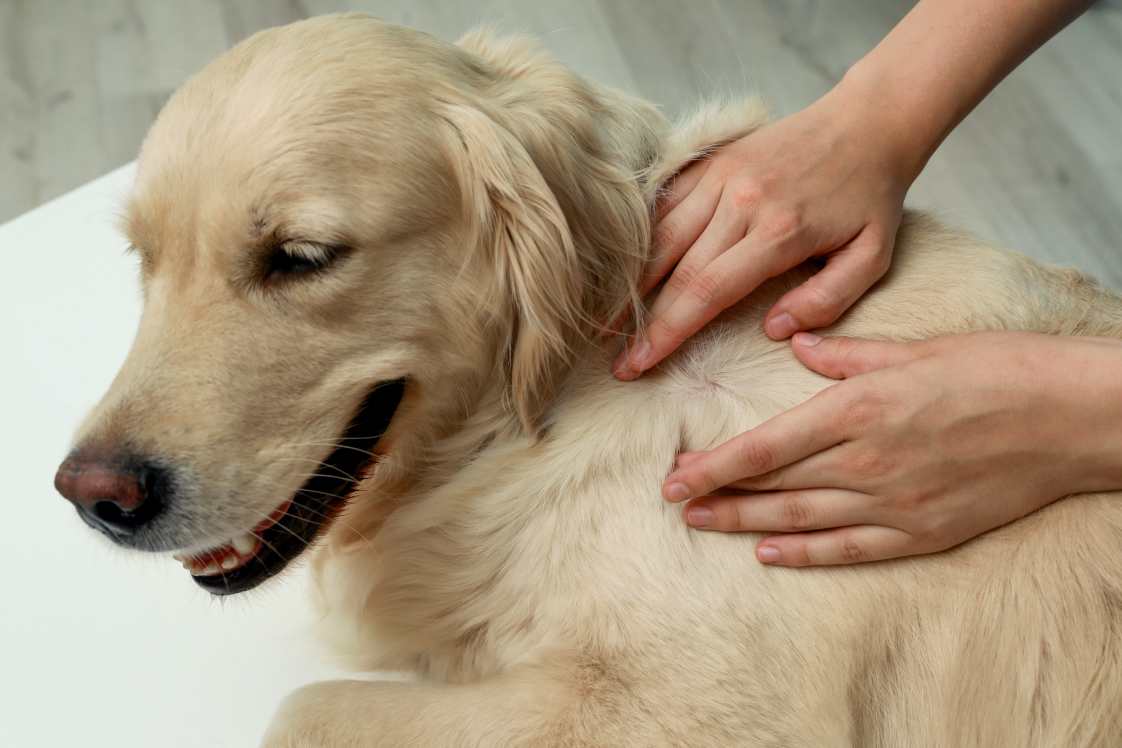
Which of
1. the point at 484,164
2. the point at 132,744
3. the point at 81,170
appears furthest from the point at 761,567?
the point at 81,170

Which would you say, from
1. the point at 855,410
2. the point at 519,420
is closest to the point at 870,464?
the point at 855,410

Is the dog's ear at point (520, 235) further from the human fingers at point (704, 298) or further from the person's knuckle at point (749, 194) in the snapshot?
the person's knuckle at point (749, 194)

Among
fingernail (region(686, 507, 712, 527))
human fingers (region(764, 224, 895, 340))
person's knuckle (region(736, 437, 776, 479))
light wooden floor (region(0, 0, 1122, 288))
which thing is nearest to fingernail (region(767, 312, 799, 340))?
human fingers (region(764, 224, 895, 340))

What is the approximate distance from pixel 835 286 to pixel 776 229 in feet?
0.46

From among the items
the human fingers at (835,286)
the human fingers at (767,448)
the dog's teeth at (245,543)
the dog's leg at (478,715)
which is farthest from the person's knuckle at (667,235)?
the dog's teeth at (245,543)

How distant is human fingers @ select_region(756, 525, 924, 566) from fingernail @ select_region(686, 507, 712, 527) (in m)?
0.09

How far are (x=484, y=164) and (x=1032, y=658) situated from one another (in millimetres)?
1185

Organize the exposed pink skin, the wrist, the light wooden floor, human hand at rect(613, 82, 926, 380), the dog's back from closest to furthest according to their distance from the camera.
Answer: the exposed pink skin, the dog's back, human hand at rect(613, 82, 926, 380), the wrist, the light wooden floor

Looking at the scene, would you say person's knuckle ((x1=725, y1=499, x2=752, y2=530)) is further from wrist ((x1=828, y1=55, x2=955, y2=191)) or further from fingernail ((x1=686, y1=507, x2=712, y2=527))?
wrist ((x1=828, y1=55, x2=955, y2=191))

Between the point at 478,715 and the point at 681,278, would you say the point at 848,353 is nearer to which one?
the point at 681,278

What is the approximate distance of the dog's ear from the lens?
4.42 ft

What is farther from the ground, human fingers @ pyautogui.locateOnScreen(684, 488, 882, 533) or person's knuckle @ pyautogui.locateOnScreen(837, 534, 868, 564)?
human fingers @ pyautogui.locateOnScreen(684, 488, 882, 533)

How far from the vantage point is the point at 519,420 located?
5.08 feet

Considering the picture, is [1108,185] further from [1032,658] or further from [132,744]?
[132,744]
